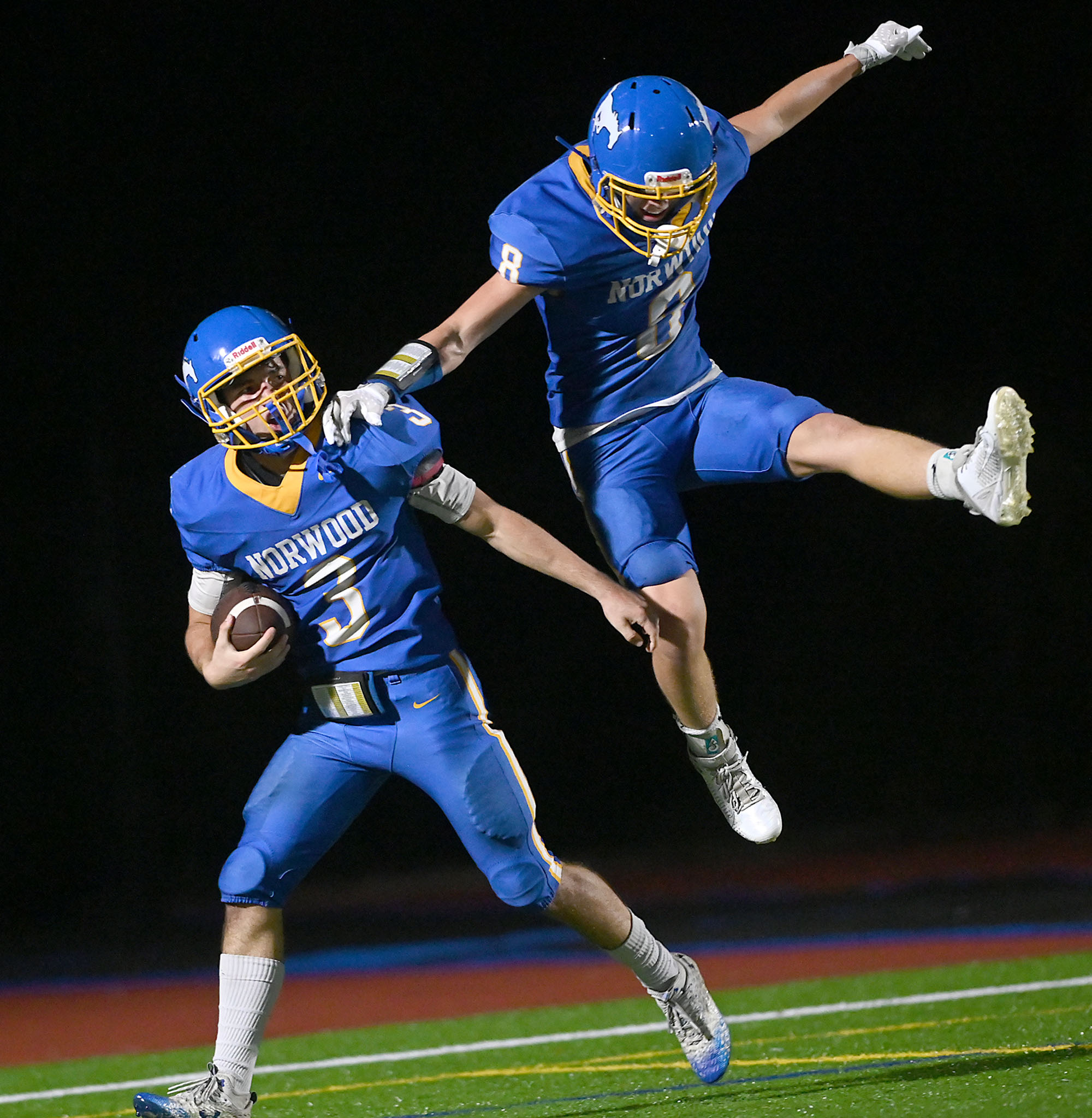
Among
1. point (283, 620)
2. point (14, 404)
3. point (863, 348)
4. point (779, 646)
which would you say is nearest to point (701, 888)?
point (779, 646)

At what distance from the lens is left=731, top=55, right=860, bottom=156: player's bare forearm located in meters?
3.65

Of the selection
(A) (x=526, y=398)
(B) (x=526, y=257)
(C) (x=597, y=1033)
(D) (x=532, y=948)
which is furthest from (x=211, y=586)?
(A) (x=526, y=398)

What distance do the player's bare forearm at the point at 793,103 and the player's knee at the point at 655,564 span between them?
98 cm

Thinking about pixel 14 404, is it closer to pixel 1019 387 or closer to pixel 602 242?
A: pixel 602 242

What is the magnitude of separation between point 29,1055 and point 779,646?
3.95 meters

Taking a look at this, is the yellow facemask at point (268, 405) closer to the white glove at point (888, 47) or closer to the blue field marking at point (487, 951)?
the white glove at point (888, 47)

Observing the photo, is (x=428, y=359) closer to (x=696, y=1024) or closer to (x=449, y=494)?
(x=449, y=494)

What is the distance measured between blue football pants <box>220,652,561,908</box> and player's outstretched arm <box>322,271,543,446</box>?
58cm

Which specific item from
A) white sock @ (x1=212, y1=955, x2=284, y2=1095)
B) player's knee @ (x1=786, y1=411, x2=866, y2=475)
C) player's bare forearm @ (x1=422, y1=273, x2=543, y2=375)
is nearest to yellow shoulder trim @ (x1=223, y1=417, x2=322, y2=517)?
player's bare forearm @ (x1=422, y1=273, x2=543, y2=375)

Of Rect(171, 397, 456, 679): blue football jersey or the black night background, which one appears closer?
Rect(171, 397, 456, 679): blue football jersey

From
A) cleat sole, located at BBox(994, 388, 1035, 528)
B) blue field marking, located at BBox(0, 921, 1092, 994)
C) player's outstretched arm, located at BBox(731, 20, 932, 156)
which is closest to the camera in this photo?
cleat sole, located at BBox(994, 388, 1035, 528)

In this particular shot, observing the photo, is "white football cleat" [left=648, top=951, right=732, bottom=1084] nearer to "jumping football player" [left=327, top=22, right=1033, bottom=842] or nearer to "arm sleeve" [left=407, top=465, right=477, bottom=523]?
"jumping football player" [left=327, top=22, right=1033, bottom=842]

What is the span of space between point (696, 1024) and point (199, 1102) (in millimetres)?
1157

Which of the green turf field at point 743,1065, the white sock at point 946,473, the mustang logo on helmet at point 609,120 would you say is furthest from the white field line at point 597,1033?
the mustang logo on helmet at point 609,120
